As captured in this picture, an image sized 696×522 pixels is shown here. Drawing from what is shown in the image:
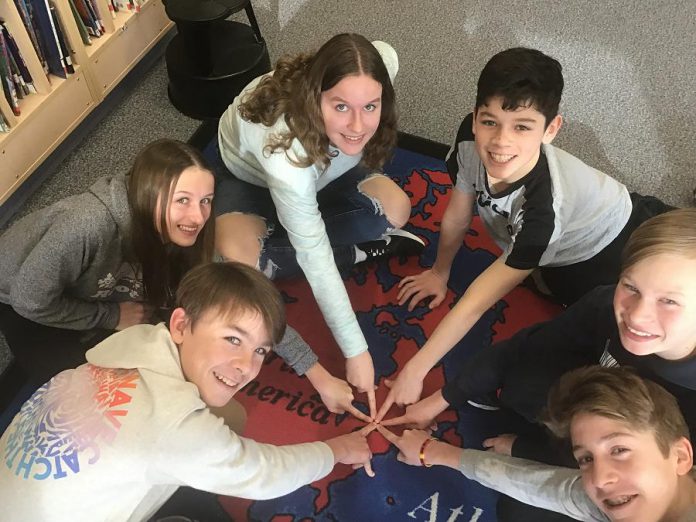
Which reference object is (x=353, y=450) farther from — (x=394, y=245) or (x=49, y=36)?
(x=49, y=36)

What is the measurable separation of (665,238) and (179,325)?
77 centimetres

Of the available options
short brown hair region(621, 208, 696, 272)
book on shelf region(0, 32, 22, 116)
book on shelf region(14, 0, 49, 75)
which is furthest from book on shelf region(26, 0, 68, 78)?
short brown hair region(621, 208, 696, 272)

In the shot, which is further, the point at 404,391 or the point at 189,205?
the point at 404,391

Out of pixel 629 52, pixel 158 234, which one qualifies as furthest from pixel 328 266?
pixel 629 52

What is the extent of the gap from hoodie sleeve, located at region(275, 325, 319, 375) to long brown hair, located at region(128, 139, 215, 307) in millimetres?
235

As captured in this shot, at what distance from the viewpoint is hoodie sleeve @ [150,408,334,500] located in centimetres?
94

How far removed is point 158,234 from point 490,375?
711 mm

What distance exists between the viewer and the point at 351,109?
1188 millimetres

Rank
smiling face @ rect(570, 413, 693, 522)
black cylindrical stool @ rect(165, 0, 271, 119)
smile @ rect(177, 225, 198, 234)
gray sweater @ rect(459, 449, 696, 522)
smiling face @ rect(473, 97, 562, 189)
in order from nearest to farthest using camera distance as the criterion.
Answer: smiling face @ rect(570, 413, 693, 522) < gray sweater @ rect(459, 449, 696, 522) < smiling face @ rect(473, 97, 562, 189) < smile @ rect(177, 225, 198, 234) < black cylindrical stool @ rect(165, 0, 271, 119)

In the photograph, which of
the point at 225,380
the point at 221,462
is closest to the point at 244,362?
the point at 225,380

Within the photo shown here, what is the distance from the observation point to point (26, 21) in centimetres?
161

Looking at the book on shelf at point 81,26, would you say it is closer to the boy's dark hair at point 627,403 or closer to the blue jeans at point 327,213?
the blue jeans at point 327,213

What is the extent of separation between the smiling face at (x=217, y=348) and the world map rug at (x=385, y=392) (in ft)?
1.20

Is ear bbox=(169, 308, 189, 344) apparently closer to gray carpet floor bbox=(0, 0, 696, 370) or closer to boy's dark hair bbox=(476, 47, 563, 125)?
boy's dark hair bbox=(476, 47, 563, 125)
